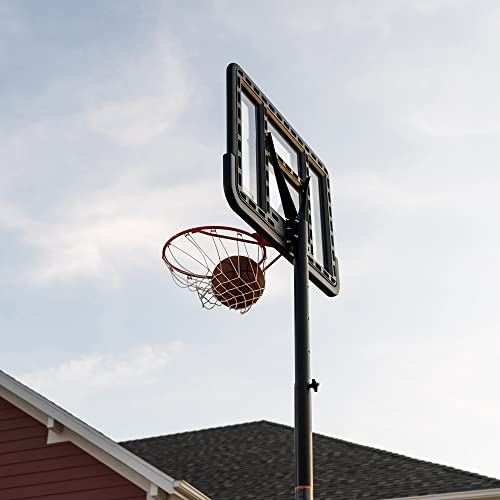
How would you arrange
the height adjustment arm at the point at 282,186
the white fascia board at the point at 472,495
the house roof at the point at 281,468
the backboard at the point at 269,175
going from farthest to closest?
the house roof at the point at 281,468, the white fascia board at the point at 472,495, the height adjustment arm at the point at 282,186, the backboard at the point at 269,175

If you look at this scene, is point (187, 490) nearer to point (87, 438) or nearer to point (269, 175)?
point (87, 438)

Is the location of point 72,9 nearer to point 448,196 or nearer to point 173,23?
point 173,23

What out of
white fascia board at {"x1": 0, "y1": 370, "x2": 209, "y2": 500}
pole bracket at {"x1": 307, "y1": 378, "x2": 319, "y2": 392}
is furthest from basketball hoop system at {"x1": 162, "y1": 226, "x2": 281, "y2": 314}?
A: white fascia board at {"x1": 0, "y1": 370, "x2": 209, "y2": 500}

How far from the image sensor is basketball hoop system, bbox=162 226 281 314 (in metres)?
8.23

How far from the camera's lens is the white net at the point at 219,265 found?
8.23 m

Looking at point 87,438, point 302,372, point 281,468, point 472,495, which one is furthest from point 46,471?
point 302,372

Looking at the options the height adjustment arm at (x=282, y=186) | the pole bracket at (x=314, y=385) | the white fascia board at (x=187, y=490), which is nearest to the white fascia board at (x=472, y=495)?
the white fascia board at (x=187, y=490)

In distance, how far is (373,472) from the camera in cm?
1486

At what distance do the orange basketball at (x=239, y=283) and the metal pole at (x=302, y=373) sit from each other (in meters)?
1.15

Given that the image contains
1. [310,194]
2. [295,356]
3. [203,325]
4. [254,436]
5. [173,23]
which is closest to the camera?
[295,356]

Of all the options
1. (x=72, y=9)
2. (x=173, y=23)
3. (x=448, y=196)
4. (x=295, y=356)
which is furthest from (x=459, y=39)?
(x=295, y=356)

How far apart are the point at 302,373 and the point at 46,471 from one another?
7478 mm

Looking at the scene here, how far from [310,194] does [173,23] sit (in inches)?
222

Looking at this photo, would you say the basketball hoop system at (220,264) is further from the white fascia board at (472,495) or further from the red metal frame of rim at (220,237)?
the white fascia board at (472,495)
